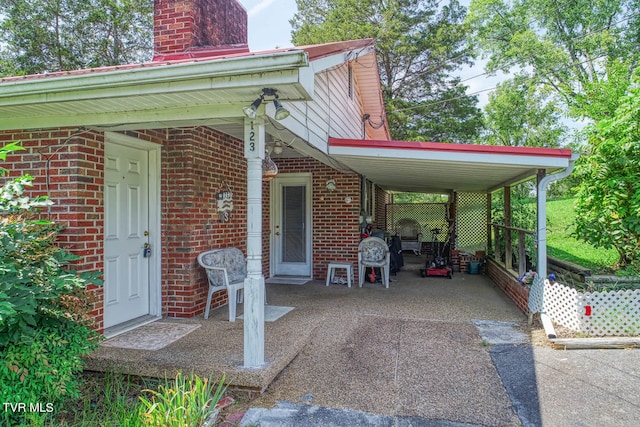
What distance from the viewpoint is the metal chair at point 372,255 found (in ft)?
24.9

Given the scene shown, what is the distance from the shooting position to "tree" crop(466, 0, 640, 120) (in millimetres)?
18172

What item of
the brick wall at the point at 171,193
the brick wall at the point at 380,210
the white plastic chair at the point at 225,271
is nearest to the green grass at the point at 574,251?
the brick wall at the point at 171,193

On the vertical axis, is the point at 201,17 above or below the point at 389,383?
above

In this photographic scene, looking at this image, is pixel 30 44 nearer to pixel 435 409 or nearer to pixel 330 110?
pixel 330 110

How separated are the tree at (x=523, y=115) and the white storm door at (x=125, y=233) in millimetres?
19604

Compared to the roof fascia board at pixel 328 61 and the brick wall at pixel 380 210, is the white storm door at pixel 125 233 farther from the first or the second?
the brick wall at pixel 380 210

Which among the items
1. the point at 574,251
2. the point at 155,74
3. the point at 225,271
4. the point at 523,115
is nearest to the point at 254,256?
the point at 155,74

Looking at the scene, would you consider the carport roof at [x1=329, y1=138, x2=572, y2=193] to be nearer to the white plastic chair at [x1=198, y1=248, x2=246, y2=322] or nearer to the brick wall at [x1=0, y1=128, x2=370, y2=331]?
the brick wall at [x1=0, y1=128, x2=370, y2=331]

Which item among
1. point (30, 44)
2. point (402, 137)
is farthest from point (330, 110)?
point (30, 44)

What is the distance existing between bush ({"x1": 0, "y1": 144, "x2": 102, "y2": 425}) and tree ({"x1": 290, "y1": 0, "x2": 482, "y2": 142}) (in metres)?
16.5

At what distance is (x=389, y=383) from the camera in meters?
3.56

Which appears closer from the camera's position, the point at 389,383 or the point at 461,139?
the point at 389,383

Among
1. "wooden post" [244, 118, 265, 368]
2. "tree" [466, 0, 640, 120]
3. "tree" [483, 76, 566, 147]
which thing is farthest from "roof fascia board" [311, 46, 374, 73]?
"tree" [483, 76, 566, 147]

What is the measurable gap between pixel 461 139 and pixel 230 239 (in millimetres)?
16061
